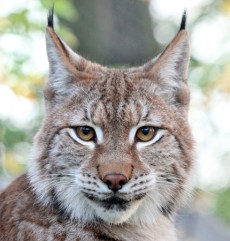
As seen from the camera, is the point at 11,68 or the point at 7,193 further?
the point at 11,68

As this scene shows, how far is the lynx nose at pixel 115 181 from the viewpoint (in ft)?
16.2

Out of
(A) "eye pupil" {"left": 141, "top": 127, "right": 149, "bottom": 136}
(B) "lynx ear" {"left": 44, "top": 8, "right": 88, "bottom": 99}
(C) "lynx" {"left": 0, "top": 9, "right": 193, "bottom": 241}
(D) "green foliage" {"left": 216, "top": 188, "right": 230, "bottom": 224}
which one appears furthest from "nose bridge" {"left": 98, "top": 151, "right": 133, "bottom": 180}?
(D) "green foliage" {"left": 216, "top": 188, "right": 230, "bottom": 224}

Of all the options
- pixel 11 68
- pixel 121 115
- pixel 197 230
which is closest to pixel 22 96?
pixel 11 68

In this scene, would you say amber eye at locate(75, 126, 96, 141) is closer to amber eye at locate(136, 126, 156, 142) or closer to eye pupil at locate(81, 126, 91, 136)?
eye pupil at locate(81, 126, 91, 136)

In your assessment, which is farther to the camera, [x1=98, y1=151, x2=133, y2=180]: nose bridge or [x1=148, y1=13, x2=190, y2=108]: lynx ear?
[x1=148, y1=13, x2=190, y2=108]: lynx ear

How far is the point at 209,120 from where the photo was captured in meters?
11.4

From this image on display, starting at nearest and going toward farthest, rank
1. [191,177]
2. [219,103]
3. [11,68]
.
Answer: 1. [191,177]
2. [11,68]
3. [219,103]

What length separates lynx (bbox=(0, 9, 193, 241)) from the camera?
5094 mm

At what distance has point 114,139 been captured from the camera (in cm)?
518

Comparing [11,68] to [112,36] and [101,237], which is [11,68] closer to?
[101,237]

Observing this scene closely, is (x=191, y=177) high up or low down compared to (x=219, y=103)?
down

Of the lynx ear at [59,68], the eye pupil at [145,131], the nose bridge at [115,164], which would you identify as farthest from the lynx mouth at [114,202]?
the lynx ear at [59,68]

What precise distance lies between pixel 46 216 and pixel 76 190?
0.92 feet

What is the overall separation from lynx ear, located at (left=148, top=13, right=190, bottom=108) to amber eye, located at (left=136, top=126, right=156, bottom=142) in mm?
361
